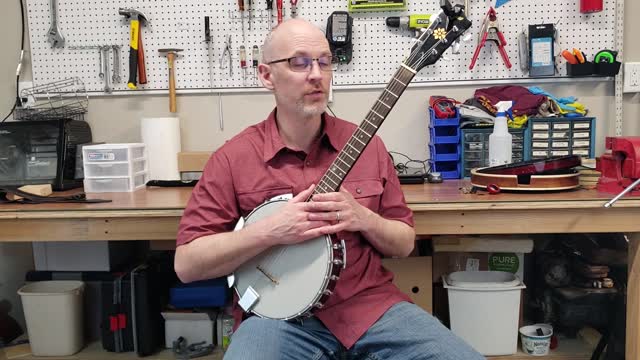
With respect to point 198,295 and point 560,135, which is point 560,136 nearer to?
point 560,135

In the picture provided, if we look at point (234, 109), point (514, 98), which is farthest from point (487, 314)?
point (234, 109)

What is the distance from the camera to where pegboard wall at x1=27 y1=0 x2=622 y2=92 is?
2.31m

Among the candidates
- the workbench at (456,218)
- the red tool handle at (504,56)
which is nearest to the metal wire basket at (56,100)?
the workbench at (456,218)

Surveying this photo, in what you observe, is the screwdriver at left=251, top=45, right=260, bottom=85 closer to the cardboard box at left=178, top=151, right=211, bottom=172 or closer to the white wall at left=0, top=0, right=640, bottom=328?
the white wall at left=0, top=0, right=640, bottom=328

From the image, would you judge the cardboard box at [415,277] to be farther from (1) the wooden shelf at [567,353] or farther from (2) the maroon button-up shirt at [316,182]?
(2) the maroon button-up shirt at [316,182]

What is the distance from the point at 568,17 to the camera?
2.31m

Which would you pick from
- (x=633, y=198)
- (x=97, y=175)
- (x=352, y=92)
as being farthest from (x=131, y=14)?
(x=633, y=198)

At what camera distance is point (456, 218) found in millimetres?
1743

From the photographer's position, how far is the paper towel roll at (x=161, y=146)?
2.34m

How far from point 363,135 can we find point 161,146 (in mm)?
1180

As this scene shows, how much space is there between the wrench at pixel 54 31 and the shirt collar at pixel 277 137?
1324 mm

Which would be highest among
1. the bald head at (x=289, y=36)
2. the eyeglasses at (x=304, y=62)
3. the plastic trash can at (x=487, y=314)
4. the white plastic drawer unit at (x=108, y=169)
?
the bald head at (x=289, y=36)

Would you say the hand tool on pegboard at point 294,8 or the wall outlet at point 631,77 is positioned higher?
the hand tool on pegboard at point 294,8

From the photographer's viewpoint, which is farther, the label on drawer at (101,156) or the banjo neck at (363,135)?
the label on drawer at (101,156)
